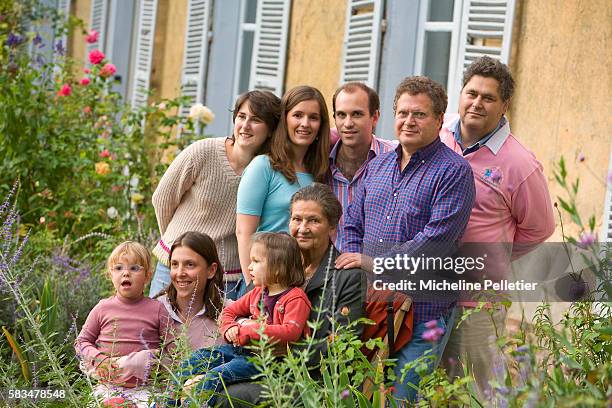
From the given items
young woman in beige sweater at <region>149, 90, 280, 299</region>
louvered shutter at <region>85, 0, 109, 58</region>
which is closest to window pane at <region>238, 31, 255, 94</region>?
louvered shutter at <region>85, 0, 109, 58</region>

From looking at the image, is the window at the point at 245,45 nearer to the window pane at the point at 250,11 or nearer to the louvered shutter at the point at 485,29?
the window pane at the point at 250,11

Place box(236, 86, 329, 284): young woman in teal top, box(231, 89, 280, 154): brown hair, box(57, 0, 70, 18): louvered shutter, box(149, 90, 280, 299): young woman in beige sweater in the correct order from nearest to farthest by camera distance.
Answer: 1. box(236, 86, 329, 284): young woman in teal top
2. box(231, 89, 280, 154): brown hair
3. box(149, 90, 280, 299): young woman in beige sweater
4. box(57, 0, 70, 18): louvered shutter

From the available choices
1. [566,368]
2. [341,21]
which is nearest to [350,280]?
[566,368]

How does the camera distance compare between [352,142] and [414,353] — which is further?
[352,142]

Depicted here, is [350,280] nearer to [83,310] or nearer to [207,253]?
[207,253]

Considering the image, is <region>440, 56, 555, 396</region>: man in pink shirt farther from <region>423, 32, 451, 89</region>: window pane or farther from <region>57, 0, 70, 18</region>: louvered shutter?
<region>57, 0, 70, 18</region>: louvered shutter

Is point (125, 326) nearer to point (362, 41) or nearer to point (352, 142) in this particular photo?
point (352, 142)

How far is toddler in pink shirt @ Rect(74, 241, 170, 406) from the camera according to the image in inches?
170

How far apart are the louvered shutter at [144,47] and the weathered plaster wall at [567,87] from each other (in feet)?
18.6

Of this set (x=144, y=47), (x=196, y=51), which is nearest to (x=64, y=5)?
(x=144, y=47)

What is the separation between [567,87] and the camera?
6.31 metres

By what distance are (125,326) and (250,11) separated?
5.62 m

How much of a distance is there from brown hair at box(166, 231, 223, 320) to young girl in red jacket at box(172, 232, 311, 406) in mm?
390

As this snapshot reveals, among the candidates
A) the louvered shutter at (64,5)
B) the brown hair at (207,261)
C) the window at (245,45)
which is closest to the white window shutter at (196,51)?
the window at (245,45)
